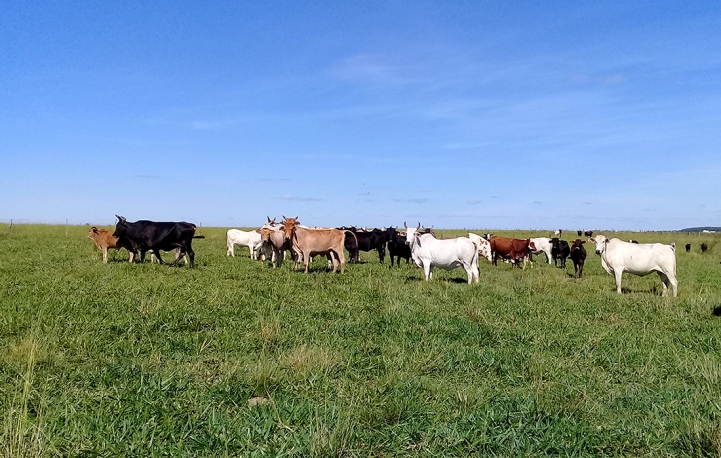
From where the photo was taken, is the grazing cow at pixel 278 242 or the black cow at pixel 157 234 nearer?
the black cow at pixel 157 234

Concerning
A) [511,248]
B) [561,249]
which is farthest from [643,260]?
[511,248]

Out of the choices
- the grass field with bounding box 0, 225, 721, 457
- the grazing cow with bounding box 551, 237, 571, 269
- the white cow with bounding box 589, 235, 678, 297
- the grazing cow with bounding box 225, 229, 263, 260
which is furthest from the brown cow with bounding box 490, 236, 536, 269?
the grass field with bounding box 0, 225, 721, 457

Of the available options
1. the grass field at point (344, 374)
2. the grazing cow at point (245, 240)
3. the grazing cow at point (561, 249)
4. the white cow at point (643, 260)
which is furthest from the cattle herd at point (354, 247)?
the grazing cow at point (561, 249)

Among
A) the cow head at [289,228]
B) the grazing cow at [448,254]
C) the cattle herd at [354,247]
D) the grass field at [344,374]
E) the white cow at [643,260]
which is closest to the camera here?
the grass field at [344,374]

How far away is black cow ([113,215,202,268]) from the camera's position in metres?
18.7

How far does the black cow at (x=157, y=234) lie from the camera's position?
1872 centimetres

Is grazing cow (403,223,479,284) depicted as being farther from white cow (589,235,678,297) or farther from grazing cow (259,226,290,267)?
grazing cow (259,226,290,267)

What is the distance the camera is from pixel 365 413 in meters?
5.12

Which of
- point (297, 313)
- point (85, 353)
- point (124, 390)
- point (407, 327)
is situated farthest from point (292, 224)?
point (124, 390)

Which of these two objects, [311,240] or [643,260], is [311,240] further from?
[643,260]

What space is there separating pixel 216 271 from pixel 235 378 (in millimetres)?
11104

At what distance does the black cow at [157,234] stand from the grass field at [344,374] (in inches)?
249

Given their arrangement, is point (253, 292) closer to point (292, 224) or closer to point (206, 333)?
point (206, 333)

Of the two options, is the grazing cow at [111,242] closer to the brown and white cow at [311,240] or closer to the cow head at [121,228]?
the cow head at [121,228]
